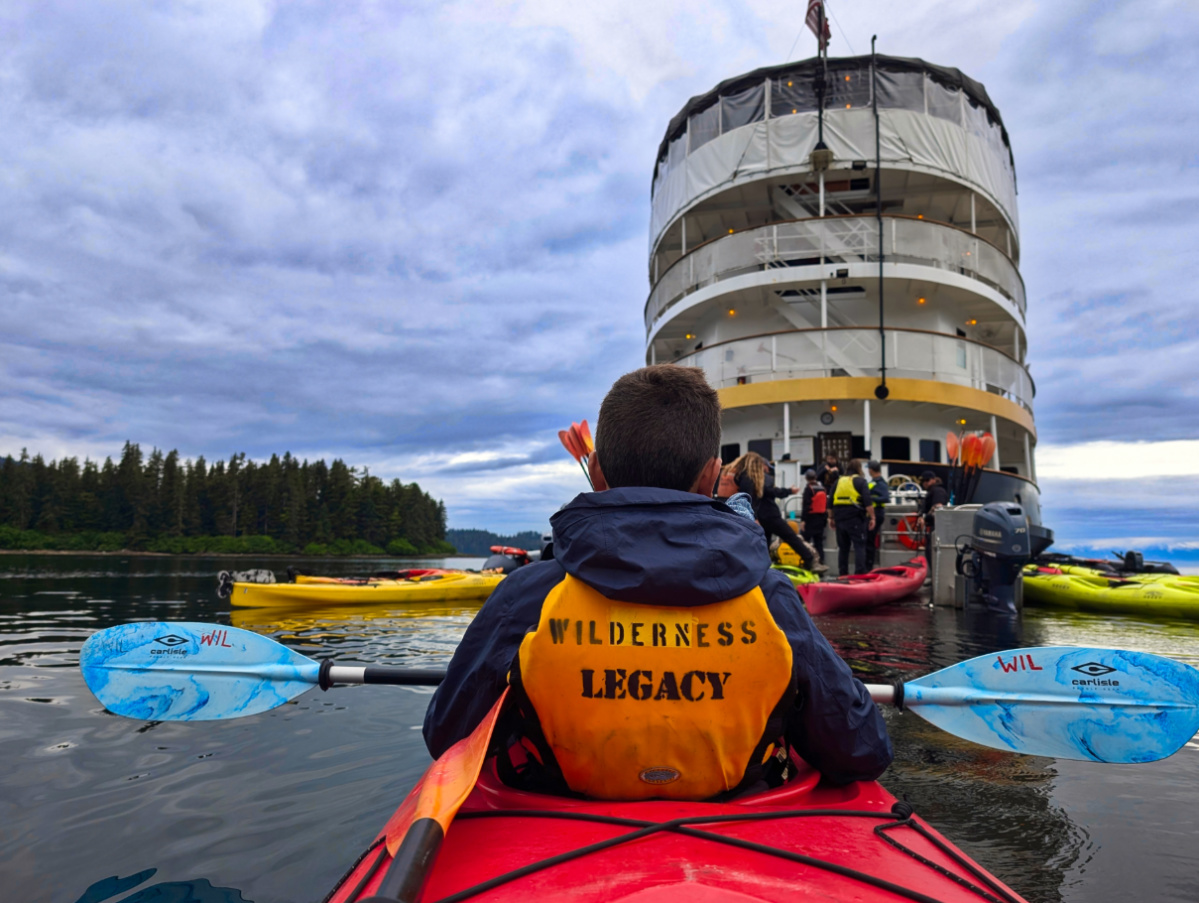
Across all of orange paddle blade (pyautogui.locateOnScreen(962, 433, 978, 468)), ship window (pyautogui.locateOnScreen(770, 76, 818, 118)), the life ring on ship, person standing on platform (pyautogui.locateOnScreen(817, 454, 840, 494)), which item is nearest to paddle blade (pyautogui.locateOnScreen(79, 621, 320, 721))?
person standing on platform (pyautogui.locateOnScreen(817, 454, 840, 494))

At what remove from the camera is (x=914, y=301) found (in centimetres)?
1744

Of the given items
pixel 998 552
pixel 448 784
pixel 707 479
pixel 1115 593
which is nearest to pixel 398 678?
pixel 448 784

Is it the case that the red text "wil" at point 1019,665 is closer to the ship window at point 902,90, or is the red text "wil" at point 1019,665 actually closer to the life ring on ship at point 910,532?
the life ring on ship at point 910,532

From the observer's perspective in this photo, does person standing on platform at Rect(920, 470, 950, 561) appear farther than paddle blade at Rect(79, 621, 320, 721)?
Yes

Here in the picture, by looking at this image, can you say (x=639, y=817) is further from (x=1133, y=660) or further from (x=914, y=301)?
(x=914, y=301)

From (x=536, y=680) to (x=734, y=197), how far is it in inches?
790

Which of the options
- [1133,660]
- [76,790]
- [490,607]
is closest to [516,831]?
[490,607]

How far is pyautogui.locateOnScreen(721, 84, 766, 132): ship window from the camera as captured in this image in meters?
18.9

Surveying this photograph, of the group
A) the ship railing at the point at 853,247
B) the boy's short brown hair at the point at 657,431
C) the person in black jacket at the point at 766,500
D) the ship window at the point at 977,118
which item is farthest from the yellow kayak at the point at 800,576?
the ship window at the point at 977,118

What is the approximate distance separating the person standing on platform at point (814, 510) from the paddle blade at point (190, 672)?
9.42 metres

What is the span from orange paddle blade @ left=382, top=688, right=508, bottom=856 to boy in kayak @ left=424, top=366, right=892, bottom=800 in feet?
0.37

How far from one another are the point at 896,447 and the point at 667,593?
16.8 m

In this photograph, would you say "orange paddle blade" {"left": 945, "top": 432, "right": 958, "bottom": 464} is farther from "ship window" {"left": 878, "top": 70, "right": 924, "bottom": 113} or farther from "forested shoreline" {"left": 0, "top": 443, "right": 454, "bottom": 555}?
"forested shoreline" {"left": 0, "top": 443, "right": 454, "bottom": 555}

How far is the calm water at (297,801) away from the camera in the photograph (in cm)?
218
